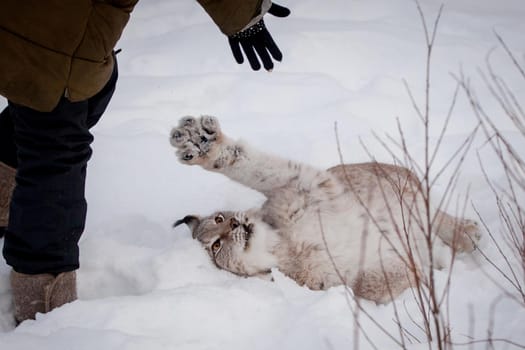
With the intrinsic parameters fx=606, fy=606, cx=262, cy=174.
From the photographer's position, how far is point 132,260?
354cm

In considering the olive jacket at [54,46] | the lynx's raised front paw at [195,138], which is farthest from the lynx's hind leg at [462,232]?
the olive jacket at [54,46]

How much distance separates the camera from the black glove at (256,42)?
316 cm

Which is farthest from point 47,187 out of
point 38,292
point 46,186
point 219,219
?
point 219,219

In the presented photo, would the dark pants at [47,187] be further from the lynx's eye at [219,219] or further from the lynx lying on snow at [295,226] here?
the lynx's eye at [219,219]

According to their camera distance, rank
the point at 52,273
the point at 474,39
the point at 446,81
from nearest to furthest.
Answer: the point at 52,273 → the point at 446,81 → the point at 474,39

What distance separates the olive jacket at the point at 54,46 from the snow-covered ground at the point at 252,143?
101 centimetres

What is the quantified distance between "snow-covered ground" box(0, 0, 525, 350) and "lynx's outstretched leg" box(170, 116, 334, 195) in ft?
1.69

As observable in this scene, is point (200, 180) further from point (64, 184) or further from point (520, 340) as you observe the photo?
point (520, 340)

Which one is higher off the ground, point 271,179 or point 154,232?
point 271,179

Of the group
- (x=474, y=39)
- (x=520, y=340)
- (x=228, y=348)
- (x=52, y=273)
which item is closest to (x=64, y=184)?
(x=52, y=273)

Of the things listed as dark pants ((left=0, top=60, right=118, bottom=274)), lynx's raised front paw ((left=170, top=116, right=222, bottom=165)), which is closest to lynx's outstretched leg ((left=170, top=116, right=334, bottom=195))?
lynx's raised front paw ((left=170, top=116, right=222, bottom=165))

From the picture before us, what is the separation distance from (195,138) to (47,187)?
1107mm

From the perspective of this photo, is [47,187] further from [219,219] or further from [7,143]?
[219,219]

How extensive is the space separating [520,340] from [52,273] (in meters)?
2.15
